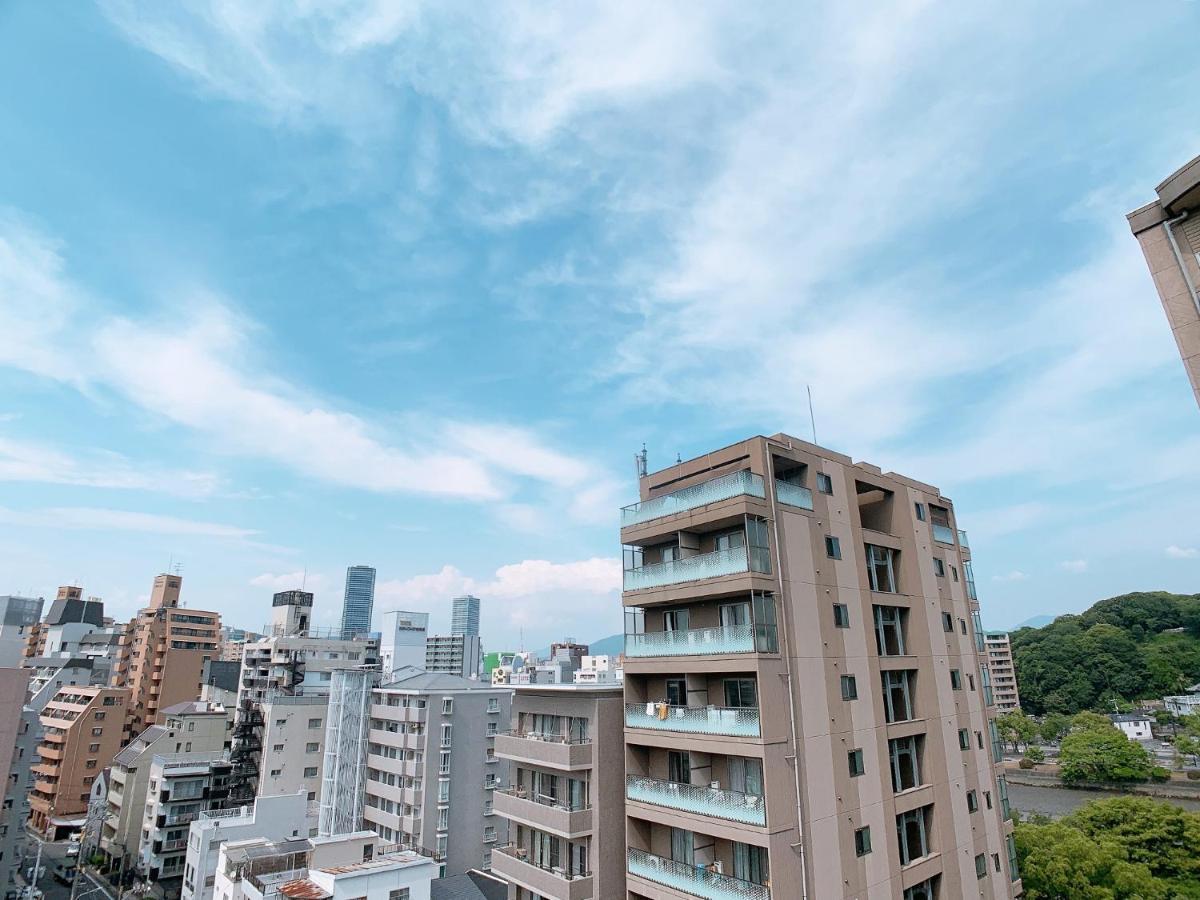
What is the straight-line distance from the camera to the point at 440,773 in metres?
40.9

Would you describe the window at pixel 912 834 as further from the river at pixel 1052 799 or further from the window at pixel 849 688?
the river at pixel 1052 799

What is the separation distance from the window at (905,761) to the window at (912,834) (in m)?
0.92

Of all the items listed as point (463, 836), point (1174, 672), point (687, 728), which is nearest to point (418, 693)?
point (463, 836)

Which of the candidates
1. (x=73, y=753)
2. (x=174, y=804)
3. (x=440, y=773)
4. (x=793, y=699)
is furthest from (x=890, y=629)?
(x=73, y=753)

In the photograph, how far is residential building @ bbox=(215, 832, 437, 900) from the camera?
88.1 ft

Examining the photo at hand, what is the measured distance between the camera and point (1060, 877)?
30.4m

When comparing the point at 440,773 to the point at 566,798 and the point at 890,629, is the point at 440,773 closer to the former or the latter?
the point at 566,798

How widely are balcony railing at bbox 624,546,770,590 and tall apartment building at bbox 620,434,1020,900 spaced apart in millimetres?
65

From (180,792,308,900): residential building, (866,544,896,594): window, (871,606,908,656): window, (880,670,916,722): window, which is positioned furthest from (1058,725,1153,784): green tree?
(180,792,308,900): residential building

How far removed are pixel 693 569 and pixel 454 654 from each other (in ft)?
496

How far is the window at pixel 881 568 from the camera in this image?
24.6m

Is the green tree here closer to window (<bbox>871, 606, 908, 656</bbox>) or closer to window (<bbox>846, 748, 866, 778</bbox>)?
window (<bbox>871, 606, 908, 656</bbox>)

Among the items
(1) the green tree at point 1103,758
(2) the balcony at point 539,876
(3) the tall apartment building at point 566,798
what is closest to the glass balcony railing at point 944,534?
(3) the tall apartment building at point 566,798

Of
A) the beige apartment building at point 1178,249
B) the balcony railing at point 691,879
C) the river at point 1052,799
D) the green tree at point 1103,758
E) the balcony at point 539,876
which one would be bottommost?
the river at point 1052,799
